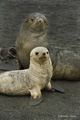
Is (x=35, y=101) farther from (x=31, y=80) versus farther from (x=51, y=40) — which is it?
(x=51, y=40)

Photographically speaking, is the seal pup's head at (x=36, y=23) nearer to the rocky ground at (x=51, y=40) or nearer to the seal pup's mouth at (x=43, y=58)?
the seal pup's mouth at (x=43, y=58)

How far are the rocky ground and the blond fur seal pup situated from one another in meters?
0.14

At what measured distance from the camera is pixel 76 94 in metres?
3.53

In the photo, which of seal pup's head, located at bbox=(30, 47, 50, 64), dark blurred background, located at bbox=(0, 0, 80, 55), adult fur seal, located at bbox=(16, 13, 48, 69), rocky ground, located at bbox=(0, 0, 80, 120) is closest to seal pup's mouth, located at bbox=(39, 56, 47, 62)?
seal pup's head, located at bbox=(30, 47, 50, 64)

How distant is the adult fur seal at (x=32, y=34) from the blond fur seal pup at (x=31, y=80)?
0.47m

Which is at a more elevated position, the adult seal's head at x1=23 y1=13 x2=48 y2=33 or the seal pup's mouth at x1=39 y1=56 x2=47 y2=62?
the adult seal's head at x1=23 y1=13 x2=48 y2=33

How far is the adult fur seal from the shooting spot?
11.3 feet

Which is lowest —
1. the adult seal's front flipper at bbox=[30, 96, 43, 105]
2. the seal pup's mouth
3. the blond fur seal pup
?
the adult seal's front flipper at bbox=[30, 96, 43, 105]

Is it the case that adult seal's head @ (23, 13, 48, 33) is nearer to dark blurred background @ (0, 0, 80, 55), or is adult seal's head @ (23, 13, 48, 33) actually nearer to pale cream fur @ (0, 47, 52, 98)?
pale cream fur @ (0, 47, 52, 98)

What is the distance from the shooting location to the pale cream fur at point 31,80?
3.12 meters

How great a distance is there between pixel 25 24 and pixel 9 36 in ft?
9.09

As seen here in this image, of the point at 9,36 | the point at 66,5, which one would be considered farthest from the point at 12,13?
the point at 66,5

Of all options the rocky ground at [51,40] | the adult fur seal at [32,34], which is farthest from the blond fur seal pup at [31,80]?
the adult fur seal at [32,34]

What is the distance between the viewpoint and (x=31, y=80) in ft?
10.3
